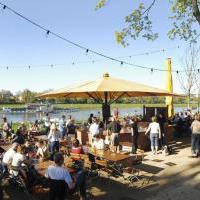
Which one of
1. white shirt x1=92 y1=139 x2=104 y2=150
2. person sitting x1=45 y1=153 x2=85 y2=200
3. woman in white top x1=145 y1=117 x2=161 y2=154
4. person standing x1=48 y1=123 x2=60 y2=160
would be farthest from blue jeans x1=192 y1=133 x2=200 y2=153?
person sitting x1=45 y1=153 x2=85 y2=200

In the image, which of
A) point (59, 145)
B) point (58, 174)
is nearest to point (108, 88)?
point (59, 145)

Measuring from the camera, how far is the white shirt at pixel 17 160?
8438mm

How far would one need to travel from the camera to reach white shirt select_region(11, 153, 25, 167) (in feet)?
27.7

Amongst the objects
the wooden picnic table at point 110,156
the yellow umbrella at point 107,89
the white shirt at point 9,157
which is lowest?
the wooden picnic table at point 110,156

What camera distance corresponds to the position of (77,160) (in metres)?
9.47

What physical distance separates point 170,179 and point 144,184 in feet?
2.87

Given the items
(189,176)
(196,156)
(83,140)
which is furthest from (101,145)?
(83,140)

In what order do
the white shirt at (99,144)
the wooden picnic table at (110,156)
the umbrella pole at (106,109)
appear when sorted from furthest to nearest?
the umbrella pole at (106,109)
the white shirt at (99,144)
the wooden picnic table at (110,156)

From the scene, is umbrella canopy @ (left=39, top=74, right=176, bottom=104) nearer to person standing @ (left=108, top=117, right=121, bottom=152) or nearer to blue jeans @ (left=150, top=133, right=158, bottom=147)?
person standing @ (left=108, top=117, right=121, bottom=152)

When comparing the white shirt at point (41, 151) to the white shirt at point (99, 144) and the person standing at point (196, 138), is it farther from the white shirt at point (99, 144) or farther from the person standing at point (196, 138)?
the person standing at point (196, 138)

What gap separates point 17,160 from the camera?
27.7ft

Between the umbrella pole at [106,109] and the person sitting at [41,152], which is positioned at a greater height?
the umbrella pole at [106,109]

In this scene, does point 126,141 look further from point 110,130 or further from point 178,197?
point 178,197

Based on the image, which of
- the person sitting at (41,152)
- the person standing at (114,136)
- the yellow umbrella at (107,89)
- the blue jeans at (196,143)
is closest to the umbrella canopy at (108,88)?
the yellow umbrella at (107,89)
